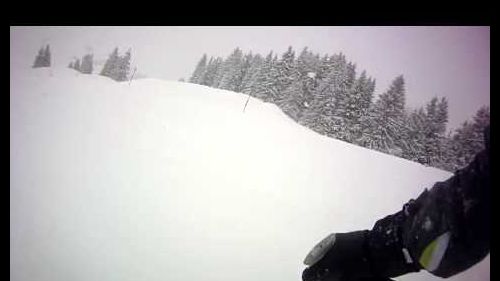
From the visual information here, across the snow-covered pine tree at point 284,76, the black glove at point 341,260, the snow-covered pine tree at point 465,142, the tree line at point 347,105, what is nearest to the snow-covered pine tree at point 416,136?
the tree line at point 347,105

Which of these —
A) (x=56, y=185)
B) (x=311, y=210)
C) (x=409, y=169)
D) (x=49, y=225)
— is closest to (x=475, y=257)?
(x=311, y=210)

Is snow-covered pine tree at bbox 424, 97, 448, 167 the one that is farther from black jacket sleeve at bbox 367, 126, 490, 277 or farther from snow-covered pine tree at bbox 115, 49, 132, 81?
snow-covered pine tree at bbox 115, 49, 132, 81

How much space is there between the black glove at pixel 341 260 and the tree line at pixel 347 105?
6.39 feet

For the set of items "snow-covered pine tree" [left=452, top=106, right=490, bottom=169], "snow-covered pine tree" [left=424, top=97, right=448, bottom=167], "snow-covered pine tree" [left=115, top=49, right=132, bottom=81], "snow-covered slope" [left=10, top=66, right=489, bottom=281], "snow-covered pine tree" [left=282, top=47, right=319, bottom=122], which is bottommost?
"snow-covered slope" [left=10, top=66, right=489, bottom=281]

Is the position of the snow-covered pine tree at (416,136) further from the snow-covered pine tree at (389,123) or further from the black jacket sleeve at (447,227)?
the black jacket sleeve at (447,227)

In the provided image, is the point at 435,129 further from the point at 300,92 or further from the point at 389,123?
the point at 300,92

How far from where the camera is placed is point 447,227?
1078mm

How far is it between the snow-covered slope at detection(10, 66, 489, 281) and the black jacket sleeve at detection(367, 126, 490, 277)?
5.63 feet

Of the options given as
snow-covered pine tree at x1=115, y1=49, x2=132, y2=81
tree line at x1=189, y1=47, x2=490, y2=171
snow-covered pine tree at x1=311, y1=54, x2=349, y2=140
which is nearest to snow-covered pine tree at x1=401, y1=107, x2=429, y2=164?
tree line at x1=189, y1=47, x2=490, y2=171

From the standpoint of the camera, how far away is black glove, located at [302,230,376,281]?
135cm

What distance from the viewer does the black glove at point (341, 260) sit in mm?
1349
